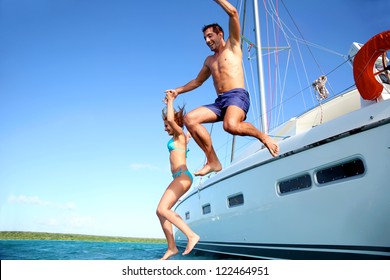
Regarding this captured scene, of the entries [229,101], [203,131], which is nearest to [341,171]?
[229,101]

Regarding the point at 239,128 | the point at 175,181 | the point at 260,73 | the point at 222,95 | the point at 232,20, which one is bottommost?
the point at 175,181

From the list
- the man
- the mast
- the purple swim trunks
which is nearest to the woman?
the man

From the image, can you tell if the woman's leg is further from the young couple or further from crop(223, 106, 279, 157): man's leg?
crop(223, 106, 279, 157): man's leg

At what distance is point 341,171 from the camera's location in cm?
383

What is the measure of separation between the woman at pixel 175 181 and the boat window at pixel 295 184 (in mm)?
1639

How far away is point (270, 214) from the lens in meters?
4.93

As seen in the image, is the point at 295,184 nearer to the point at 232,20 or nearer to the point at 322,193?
the point at 322,193

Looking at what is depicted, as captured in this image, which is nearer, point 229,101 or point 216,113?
point 229,101

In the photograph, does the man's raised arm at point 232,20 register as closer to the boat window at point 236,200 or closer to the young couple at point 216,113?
the young couple at point 216,113

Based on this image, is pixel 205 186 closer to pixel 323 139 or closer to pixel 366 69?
pixel 323 139

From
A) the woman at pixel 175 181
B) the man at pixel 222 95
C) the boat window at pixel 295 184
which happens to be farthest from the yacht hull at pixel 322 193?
the woman at pixel 175 181

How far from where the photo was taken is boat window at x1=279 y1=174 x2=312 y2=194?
4.26 metres

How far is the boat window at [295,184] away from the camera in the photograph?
4258 millimetres

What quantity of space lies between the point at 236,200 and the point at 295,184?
179 centimetres
